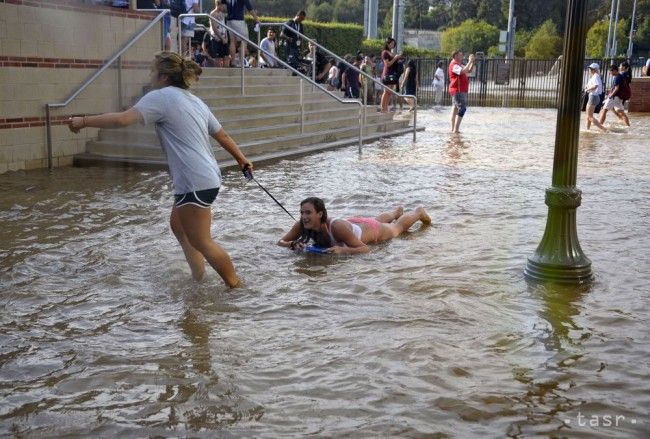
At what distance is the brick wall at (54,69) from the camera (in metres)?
11.2

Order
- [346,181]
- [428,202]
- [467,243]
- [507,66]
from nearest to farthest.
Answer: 1. [467,243]
2. [428,202]
3. [346,181]
4. [507,66]

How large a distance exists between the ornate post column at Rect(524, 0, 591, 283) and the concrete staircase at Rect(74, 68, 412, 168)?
6930 millimetres

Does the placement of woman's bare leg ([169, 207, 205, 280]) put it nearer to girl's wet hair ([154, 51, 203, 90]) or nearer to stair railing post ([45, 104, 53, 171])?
girl's wet hair ([154, 51, 203, 90])

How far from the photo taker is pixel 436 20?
99312 mm

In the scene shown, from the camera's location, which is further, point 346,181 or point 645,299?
point 346,181

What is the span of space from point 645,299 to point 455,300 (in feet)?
4.56

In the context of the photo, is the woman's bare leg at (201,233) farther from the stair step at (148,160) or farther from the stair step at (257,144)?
the stair step at (257,144)

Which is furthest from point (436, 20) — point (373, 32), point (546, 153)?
point (546, 153)

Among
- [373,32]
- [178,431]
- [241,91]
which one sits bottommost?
[178,431]

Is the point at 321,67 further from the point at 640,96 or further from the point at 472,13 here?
the point at 472,13

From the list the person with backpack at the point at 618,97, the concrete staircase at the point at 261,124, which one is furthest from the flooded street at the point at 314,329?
the person with backpack at the point at 618,97

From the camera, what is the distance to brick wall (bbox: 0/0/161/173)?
36.7ft

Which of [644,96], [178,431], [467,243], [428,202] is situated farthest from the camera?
[644,96]

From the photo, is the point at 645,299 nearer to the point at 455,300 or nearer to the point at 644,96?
the point at 455,300
